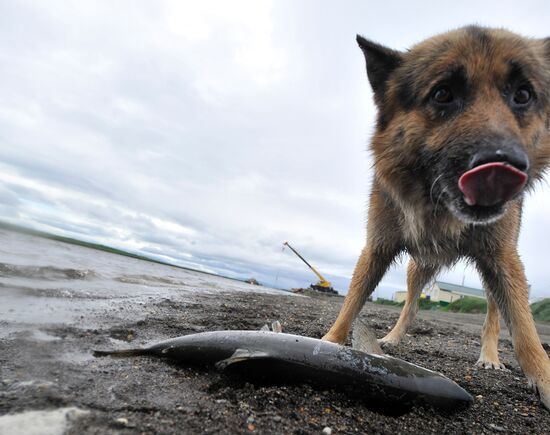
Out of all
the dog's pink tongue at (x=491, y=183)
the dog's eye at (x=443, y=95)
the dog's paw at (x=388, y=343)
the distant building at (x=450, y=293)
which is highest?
the distant building at (x=450, y=293)

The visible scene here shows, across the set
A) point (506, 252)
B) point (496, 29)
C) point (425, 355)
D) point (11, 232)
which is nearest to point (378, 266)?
point (506, 252)

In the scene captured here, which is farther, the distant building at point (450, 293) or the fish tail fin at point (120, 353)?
the distant building at point (450, 293)

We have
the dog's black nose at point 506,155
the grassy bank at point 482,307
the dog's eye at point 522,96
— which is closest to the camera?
the dog's black nose at point 506,155

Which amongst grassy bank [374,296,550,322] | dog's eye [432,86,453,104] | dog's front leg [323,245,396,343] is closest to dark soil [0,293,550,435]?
dog's front leg [323,245,396,343]

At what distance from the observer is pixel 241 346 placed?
334 centimetres

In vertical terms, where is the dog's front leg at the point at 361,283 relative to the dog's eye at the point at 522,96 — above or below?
below

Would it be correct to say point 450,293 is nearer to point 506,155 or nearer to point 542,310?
point 542,310

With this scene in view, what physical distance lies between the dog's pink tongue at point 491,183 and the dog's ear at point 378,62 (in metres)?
1.61

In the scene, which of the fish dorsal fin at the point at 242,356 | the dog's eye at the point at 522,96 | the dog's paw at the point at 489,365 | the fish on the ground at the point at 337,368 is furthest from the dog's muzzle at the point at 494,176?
the dog's paw at the point at 489,365

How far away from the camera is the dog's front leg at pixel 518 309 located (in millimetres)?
3662

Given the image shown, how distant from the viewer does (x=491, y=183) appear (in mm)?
2957

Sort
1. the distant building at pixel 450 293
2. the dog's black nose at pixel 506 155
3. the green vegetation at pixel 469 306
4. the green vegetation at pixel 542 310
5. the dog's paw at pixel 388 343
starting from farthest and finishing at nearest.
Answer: the distant building at pixel 450 293
the green vegetation at pixel 469 306
the green vegetation at pixel 542 310
the dog's paw at pixel 388 343
the dog's black nose at pixel 506 155

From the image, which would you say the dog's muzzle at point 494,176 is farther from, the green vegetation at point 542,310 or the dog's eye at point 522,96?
the green vegetation at point 542,310

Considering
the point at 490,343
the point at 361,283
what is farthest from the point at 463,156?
the point at 490,343
